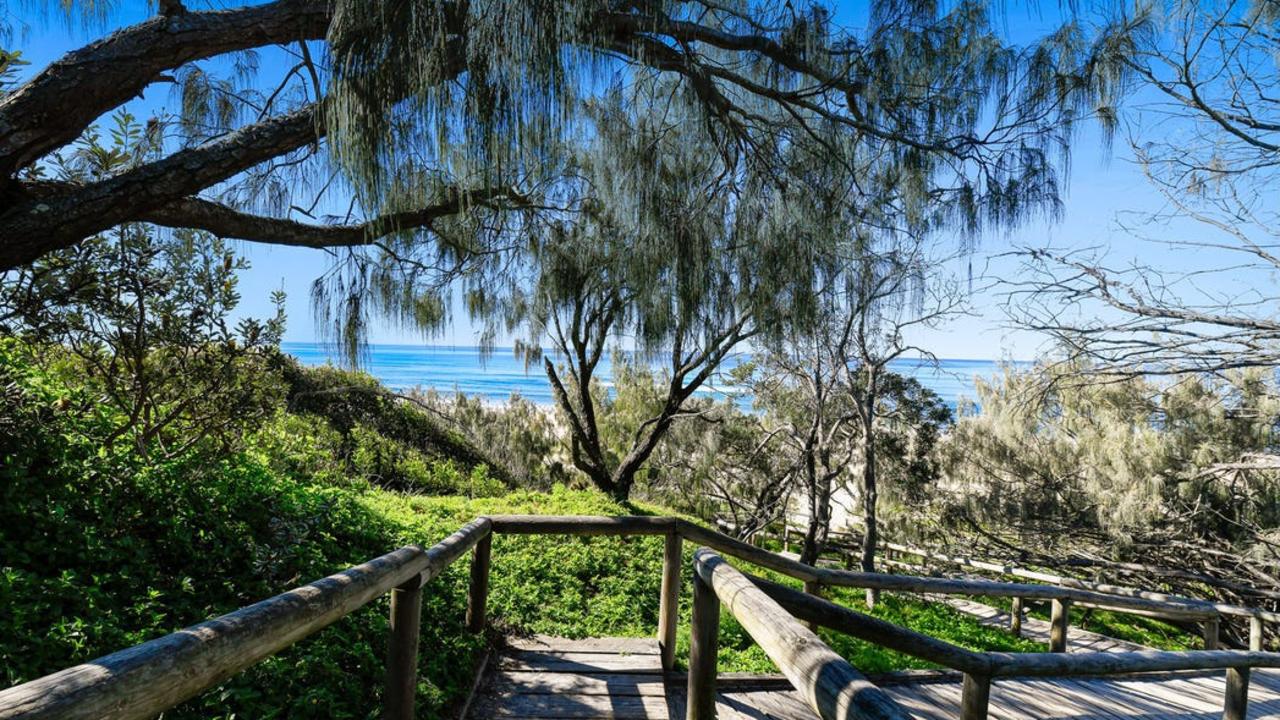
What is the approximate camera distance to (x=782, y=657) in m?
1.43

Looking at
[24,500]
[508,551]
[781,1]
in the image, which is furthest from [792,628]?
[508,551]

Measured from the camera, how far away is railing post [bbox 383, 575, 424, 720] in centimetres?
202

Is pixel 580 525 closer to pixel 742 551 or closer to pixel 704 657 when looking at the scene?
pixel 742 551

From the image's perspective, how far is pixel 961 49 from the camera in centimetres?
285

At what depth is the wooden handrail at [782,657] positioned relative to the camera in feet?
3.68

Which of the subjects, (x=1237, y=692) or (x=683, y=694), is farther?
(x=1237, y=692)

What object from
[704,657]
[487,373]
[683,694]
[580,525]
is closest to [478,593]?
[580,525]

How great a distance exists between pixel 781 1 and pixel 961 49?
2.68ft

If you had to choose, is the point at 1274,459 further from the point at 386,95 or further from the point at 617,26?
the point at 386,95

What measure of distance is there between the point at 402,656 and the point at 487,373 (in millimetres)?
17957

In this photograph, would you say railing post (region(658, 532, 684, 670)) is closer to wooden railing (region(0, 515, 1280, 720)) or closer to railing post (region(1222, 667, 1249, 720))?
wooden railing (region(0, 515, 1280, 720))

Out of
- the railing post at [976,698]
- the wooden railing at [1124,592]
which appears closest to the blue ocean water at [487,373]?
the wooden railing at [1124,592]

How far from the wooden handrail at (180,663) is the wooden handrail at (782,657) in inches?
39.7

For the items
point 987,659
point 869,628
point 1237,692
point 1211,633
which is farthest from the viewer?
point 1211,633
